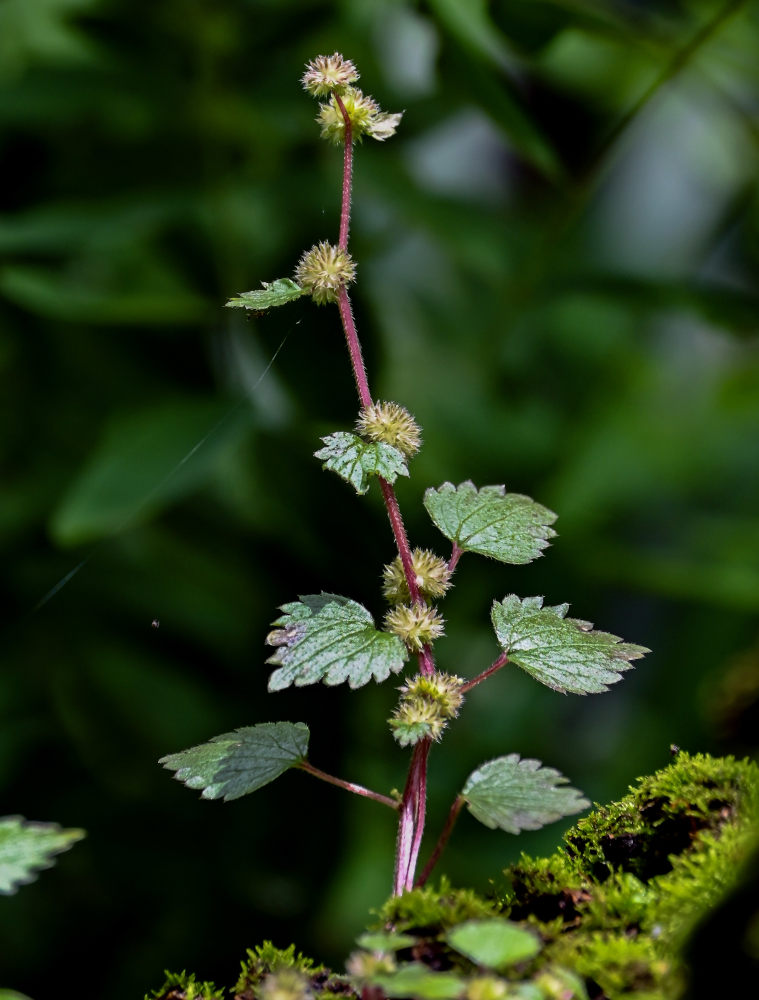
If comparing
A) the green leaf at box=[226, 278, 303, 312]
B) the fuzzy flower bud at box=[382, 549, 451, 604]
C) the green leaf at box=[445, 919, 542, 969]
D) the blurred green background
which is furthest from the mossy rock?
the blurred green background

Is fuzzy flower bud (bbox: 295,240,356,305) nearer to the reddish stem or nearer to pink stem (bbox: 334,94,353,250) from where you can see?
pink stem (bbox: 334,94,353,250)

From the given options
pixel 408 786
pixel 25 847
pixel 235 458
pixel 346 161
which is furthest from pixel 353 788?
pixel 235 458

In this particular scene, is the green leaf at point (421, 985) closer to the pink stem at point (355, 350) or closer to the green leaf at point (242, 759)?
the green leaf at point (242, 759)

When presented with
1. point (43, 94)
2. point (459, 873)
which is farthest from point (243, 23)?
point (459, 873)

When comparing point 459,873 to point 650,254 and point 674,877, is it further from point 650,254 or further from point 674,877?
point 650,254

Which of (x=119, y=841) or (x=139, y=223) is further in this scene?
(x=119, y=841)
